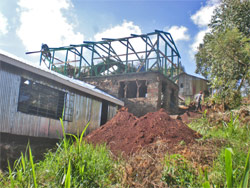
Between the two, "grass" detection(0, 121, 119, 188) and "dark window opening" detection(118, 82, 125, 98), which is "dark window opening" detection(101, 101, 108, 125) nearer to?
"dark window opening" detection(118, 82, 125, 98)

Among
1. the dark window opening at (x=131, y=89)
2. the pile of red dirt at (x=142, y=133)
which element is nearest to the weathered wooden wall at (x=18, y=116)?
the pile of red dirt at (x=142, y=133)

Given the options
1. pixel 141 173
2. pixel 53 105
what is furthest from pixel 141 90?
pixel 141 173

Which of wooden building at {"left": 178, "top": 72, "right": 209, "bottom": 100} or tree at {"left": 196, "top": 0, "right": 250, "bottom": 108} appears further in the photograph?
wooden building at {"left": 178, "top": 72, "right": 209, "bottom": 100}

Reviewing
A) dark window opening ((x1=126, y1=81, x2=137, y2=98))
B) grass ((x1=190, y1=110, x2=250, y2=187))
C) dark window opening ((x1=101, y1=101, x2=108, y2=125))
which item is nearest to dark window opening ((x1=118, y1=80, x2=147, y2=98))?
dark window opening ((x1=126, y1=81, x2=137, y2=98))

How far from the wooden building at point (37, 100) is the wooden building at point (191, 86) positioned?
797 inches

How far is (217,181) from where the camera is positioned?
3689 mm

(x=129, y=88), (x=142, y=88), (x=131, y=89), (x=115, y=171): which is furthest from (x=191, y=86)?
(x=115, y=171)

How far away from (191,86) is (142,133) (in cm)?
2419

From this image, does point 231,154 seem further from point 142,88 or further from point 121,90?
point 142,88

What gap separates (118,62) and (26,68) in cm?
938

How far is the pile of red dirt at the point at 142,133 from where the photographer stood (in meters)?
6.09

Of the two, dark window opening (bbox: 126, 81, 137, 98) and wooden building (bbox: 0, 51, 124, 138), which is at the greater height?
dark window opening (bbox: 126, 81, 137, 98)

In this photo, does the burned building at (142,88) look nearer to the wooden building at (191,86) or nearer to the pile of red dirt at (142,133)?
the pile of red dirt at (142,133)

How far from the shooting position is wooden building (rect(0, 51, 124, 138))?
7.73 m
